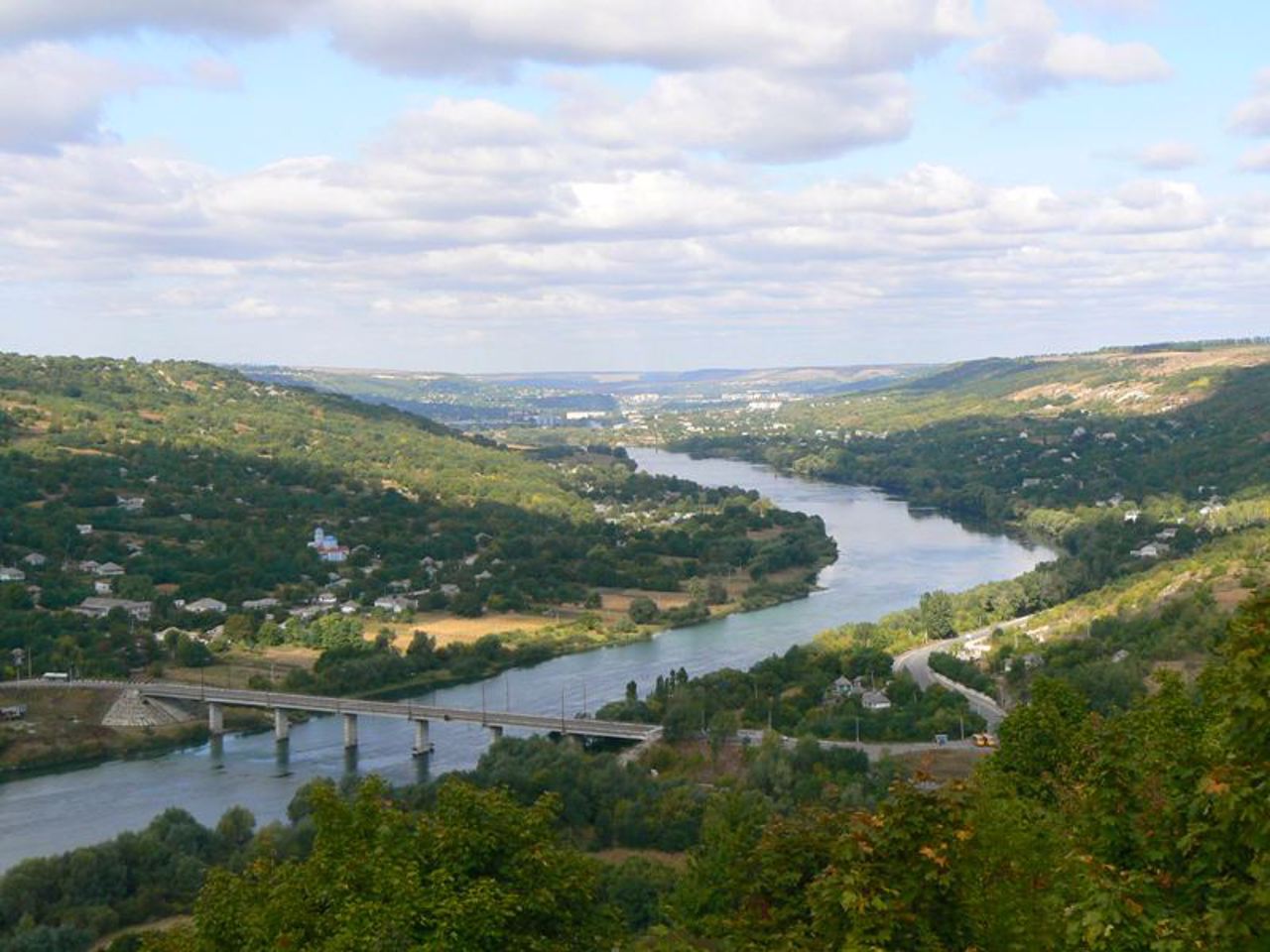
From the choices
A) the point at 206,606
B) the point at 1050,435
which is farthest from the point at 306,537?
the point at 1050,435

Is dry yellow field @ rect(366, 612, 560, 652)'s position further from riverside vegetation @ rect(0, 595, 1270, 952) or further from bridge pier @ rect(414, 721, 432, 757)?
riverside vegetation @ rect(0, 595, 1270, 952)

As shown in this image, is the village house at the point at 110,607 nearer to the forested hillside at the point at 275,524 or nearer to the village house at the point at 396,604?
the forested hillside at the point at 275,524


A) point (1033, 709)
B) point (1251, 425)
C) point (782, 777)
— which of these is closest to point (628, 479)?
point (1251, 425)

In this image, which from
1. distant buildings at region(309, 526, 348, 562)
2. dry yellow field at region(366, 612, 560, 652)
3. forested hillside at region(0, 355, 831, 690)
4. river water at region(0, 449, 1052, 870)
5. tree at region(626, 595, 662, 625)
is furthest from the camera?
distant buildings at region(309, 526, 348, 562)

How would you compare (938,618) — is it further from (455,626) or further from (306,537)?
(306,537)

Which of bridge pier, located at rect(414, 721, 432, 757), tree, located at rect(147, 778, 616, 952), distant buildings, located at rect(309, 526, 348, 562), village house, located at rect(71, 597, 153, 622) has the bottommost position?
bridge pier, located at rect(414, 721, 432, 757)

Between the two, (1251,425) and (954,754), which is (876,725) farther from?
(1251,425)

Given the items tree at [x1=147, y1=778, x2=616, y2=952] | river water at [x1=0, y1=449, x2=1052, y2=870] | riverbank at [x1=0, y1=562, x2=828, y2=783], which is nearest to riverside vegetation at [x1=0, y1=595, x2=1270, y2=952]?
tree at [x1=147, y1=778, x2=616, y2=952]
